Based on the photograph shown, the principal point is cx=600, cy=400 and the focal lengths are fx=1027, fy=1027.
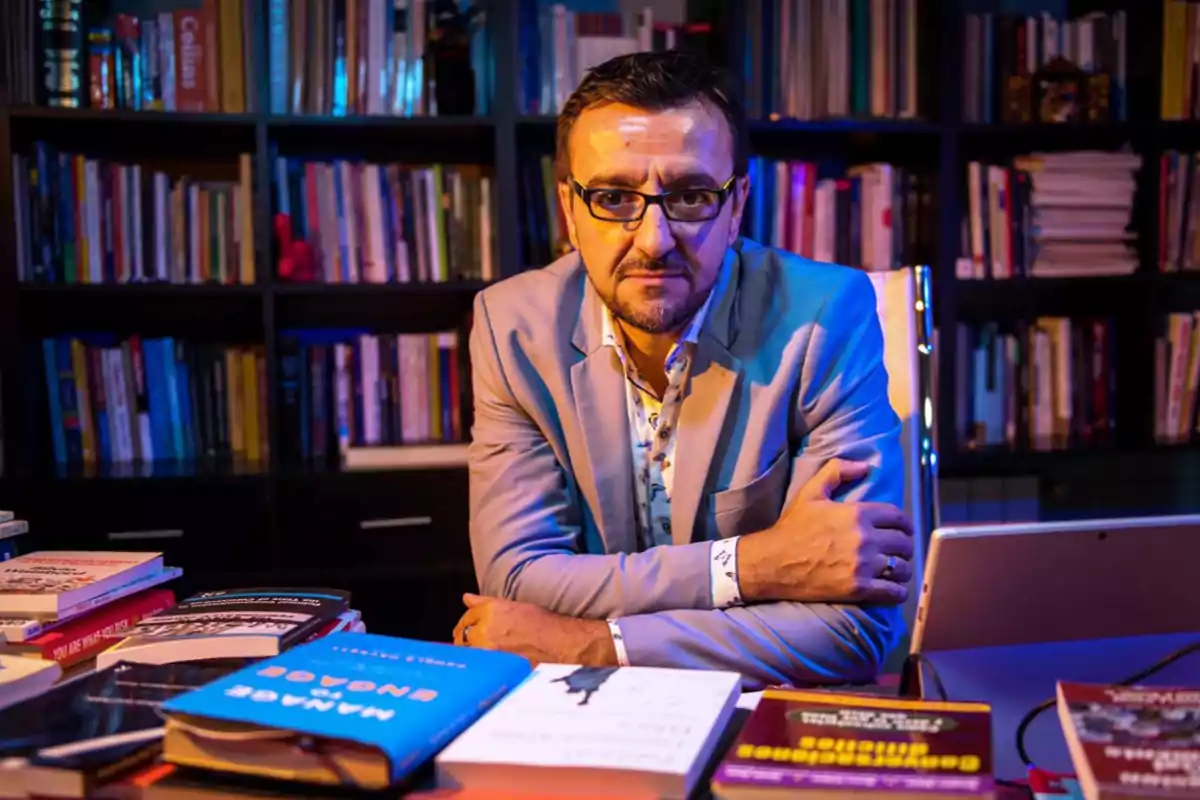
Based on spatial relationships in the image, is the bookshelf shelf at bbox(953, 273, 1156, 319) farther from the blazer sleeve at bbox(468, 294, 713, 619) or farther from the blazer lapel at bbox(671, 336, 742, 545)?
the blazer sleeve at bbox(468, 294, 713, 619)

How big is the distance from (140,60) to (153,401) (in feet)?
2.66

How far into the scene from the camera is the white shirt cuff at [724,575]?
1.32m

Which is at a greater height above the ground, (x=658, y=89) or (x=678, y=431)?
(x=658, y=89)

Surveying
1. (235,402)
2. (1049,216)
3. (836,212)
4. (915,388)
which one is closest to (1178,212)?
(1049,216)

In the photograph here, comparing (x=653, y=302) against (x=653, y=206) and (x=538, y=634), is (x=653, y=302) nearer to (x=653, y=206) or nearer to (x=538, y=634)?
(x=653, y=206)

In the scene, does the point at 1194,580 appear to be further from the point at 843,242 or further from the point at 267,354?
the point at 267,354

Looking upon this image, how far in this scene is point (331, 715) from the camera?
709 mm

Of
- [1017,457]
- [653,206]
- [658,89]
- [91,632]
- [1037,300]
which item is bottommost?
[1017,457]

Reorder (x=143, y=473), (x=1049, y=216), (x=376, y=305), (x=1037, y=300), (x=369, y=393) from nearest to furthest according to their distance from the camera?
(x=143, y=473) < (x=369, y=393) < (x=1049, y=216) < (x=376, y=305) < (x=1037, y=300)

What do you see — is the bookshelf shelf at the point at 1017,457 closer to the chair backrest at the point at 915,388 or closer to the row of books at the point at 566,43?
the chair backrest at the point at 915,388

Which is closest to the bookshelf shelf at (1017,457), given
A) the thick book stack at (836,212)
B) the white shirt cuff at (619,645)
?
the thick book stack at (836,212)

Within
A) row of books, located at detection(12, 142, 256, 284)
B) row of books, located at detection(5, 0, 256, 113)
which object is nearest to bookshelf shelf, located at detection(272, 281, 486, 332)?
row of books, located at detection(12, 142, 256, 284)

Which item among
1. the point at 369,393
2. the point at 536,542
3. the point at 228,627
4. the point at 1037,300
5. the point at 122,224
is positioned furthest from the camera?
the point at 1037,300

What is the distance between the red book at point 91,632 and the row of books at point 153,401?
53.6 inches
